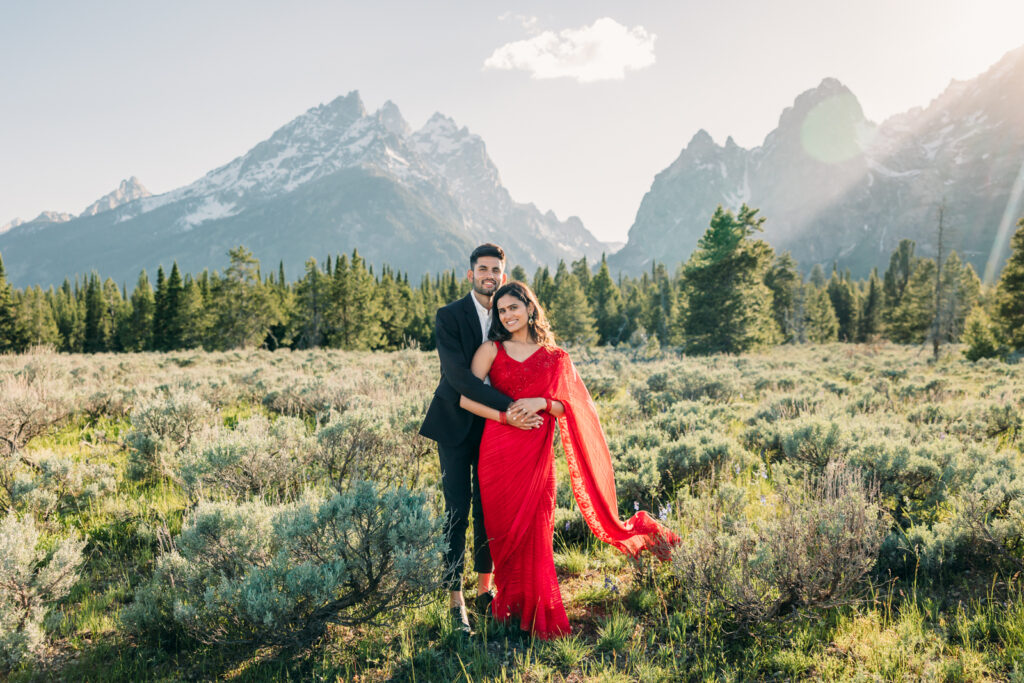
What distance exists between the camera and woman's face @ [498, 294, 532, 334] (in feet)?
11.1

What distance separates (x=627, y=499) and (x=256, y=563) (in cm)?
369

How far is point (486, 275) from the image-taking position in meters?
3.60

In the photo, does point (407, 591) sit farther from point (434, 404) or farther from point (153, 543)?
point (153, 543)

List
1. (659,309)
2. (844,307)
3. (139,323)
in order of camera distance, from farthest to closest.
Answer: (659,309) < (844,307) < (139,323)

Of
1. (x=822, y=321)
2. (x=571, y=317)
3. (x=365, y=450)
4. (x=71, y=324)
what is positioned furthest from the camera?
(x=71, y=324)

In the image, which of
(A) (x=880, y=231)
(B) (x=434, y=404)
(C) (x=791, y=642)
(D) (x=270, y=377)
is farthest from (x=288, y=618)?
(A) (x=880, y=231)

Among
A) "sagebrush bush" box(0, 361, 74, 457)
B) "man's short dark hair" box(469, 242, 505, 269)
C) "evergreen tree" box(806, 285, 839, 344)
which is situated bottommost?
"evergreen tree" box(806, 285, 839, 344)

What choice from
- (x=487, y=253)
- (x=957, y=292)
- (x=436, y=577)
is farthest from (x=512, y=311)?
(x=957, y=292)

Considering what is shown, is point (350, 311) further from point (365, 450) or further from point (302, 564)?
point (302, 564)

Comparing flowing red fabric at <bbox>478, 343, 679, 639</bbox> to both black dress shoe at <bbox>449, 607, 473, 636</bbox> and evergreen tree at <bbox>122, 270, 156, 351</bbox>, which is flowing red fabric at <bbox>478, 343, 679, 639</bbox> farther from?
evergreen tree at <bbox>122, 270, 156, 351</bbox>

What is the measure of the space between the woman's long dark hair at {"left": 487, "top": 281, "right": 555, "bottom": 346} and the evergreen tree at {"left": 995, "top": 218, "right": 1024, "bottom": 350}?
28818mm

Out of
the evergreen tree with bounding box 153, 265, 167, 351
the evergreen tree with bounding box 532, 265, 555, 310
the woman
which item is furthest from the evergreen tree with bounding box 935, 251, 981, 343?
the evergreen tree with bounding box 153, 265, 167, 351

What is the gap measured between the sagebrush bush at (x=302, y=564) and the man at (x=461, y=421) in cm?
50

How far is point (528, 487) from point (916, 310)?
57353mm
